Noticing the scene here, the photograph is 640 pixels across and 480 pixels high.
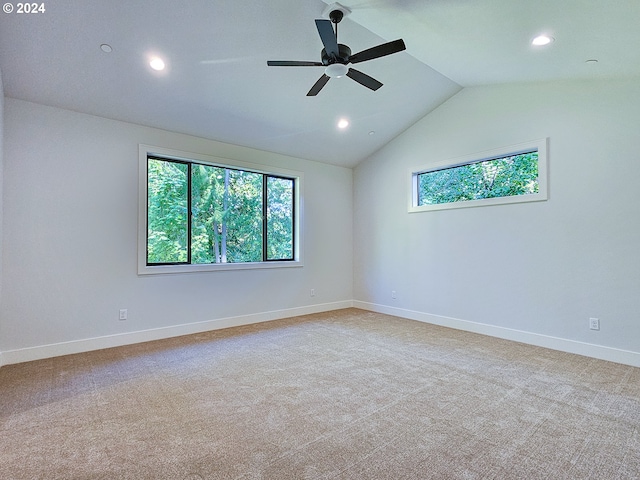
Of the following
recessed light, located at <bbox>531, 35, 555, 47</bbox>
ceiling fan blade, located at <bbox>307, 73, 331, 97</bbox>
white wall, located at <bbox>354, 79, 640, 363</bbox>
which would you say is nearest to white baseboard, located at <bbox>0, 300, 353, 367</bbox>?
white wall, located at <bbox>354, 79, 640, 363</bbox>

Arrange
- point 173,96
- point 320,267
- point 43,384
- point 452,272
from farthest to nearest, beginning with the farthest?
point 320,267 → point 452,272 → point 173,96 → point 43,384

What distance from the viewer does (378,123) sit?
5.14 m

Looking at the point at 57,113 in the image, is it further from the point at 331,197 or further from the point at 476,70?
the point at 476,70

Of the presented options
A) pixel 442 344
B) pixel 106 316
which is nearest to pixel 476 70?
pixel 442 344

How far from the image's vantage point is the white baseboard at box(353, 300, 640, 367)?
3.37 m

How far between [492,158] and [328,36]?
10.1 feet

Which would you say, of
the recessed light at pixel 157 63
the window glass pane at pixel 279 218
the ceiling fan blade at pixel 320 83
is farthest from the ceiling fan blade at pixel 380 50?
the window glass pane at pixel 279 218

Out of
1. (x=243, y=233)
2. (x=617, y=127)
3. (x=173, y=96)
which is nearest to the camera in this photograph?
(x=617, y=127)

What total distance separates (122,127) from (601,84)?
17.8 feet

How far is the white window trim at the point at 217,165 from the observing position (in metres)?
4.14

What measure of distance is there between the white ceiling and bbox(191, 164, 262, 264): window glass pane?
0.69 m

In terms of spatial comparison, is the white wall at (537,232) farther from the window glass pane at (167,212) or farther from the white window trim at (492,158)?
the window glass pane at (167,212)

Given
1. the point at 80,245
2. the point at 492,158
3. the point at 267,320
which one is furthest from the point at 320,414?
the point at 492,158

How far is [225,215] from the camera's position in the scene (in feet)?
16.3
